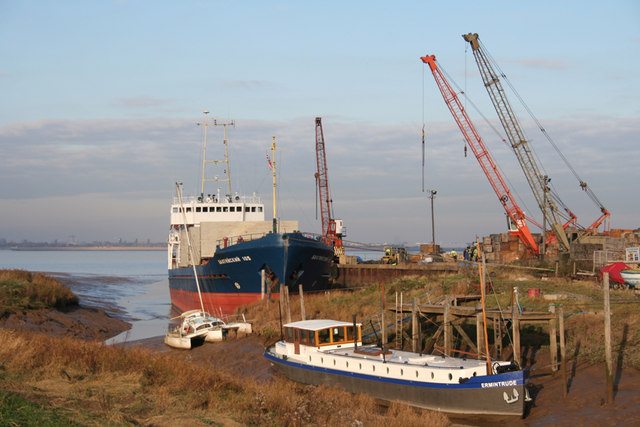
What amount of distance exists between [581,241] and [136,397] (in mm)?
54473

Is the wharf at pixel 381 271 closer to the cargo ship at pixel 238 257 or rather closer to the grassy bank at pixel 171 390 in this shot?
the cargo ship at pixel 238 257

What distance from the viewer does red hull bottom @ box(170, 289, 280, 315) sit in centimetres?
4369

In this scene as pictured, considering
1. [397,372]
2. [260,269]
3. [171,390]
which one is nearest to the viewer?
[171,390]

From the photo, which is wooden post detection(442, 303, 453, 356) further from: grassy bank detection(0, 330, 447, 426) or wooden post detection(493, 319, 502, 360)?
grassy bank detection(0, 330, 447, 426)

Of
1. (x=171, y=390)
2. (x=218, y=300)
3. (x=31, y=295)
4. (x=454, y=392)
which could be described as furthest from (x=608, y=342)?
(x=31, y=295)

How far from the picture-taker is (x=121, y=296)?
241ft

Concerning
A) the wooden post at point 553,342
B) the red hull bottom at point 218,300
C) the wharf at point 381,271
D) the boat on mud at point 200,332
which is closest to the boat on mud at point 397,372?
the wooden post at point 553,342

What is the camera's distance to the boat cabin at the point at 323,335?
928 inches

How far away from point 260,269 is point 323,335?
1885 cm

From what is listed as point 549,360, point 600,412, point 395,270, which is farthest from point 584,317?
point 395,270

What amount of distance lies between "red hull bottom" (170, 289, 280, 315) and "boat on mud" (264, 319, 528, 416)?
58.1 feet

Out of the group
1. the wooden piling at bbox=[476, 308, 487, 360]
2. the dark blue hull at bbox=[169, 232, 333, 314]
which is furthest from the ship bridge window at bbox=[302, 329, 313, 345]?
the dark blue hull at bbox=[169, 232, 333, 314]

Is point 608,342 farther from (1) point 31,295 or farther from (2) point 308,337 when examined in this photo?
(1) point 31,295

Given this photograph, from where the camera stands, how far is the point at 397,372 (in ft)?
66.3
